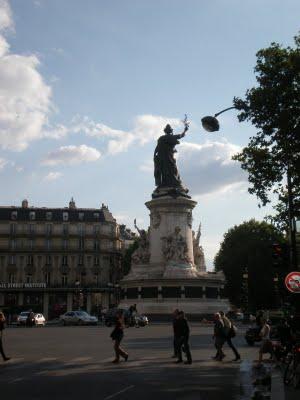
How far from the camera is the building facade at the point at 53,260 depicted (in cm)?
8938

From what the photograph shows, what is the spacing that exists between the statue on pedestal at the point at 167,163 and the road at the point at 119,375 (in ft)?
124

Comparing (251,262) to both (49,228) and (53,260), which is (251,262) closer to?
(53,260)

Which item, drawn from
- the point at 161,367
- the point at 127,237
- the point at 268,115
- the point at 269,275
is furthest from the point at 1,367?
the point at 127,237

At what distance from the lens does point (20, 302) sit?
89438 millimetres

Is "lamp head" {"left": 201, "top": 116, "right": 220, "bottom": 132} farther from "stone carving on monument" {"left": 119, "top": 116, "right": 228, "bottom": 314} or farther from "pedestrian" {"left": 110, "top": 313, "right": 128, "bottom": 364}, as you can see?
"stone carving on monument" {"left": 119, "top": 116, "right": 228, "bottom": 314}

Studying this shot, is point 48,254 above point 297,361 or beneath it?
above

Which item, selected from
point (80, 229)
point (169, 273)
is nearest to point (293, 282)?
point (169, 273)

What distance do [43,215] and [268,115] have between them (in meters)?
74.7

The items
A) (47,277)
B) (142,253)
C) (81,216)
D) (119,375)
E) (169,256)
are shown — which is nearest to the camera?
(119,375)

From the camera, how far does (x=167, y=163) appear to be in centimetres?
6144

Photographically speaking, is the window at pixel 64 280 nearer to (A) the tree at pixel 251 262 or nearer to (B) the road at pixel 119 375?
(A) the tree at pixel 251 262

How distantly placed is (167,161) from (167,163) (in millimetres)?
233

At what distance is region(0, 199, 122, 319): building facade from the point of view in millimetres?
89375

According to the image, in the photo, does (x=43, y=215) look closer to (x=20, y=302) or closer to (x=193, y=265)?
(x=20, y=302)
